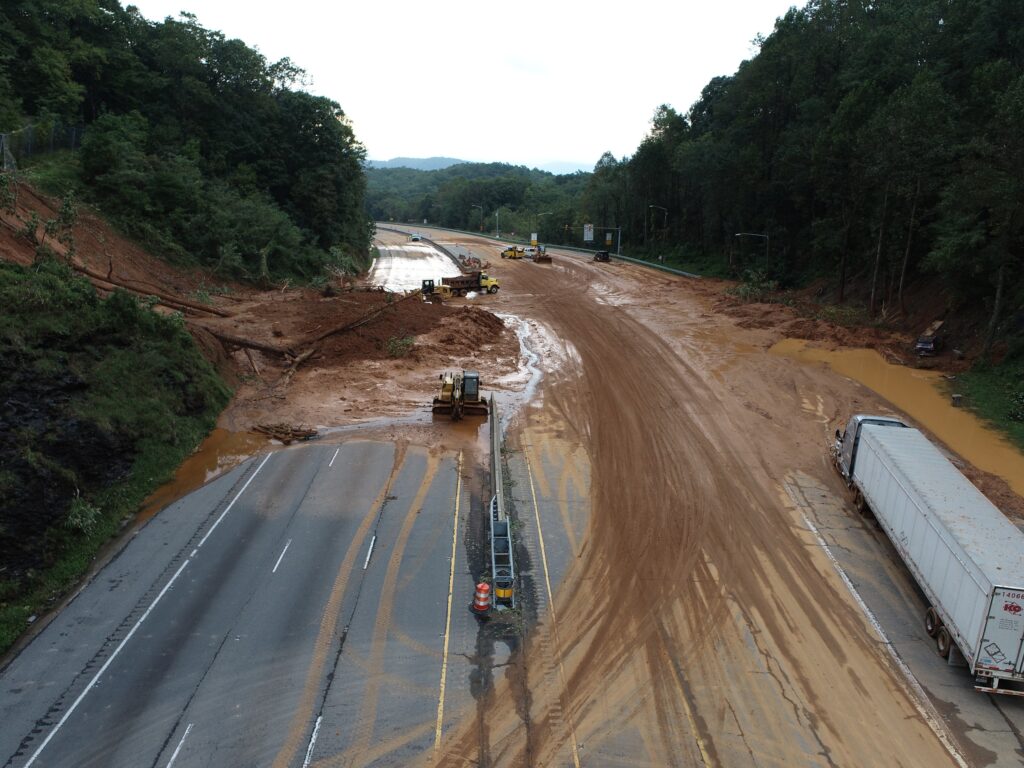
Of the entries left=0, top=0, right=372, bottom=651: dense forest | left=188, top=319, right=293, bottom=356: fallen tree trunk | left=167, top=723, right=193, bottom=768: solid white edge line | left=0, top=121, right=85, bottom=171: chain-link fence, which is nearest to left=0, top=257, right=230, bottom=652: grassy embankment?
left=0, top=0, right=372, bottom=651: dense forest

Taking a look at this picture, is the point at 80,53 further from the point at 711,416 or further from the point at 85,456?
the point at 711,416

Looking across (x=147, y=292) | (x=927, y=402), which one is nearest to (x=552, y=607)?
(x=927, y=402)

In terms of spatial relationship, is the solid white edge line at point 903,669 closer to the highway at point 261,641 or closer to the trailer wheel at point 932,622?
the trailer wheel at point 932,622

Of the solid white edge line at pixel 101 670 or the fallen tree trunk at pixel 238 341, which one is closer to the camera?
the solid white edge line at pixel 101 670

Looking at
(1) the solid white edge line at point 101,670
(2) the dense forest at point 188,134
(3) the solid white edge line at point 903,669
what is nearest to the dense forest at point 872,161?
(3) the solid white edge line at point 903,669

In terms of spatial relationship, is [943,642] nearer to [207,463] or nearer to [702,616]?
[702,616]

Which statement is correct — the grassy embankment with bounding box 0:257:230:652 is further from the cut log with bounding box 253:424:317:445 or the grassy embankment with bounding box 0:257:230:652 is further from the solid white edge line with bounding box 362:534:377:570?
the solid white edge line with bounding box 362:534:377:570

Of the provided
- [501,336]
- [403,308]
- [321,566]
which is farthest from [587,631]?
[403,308]
